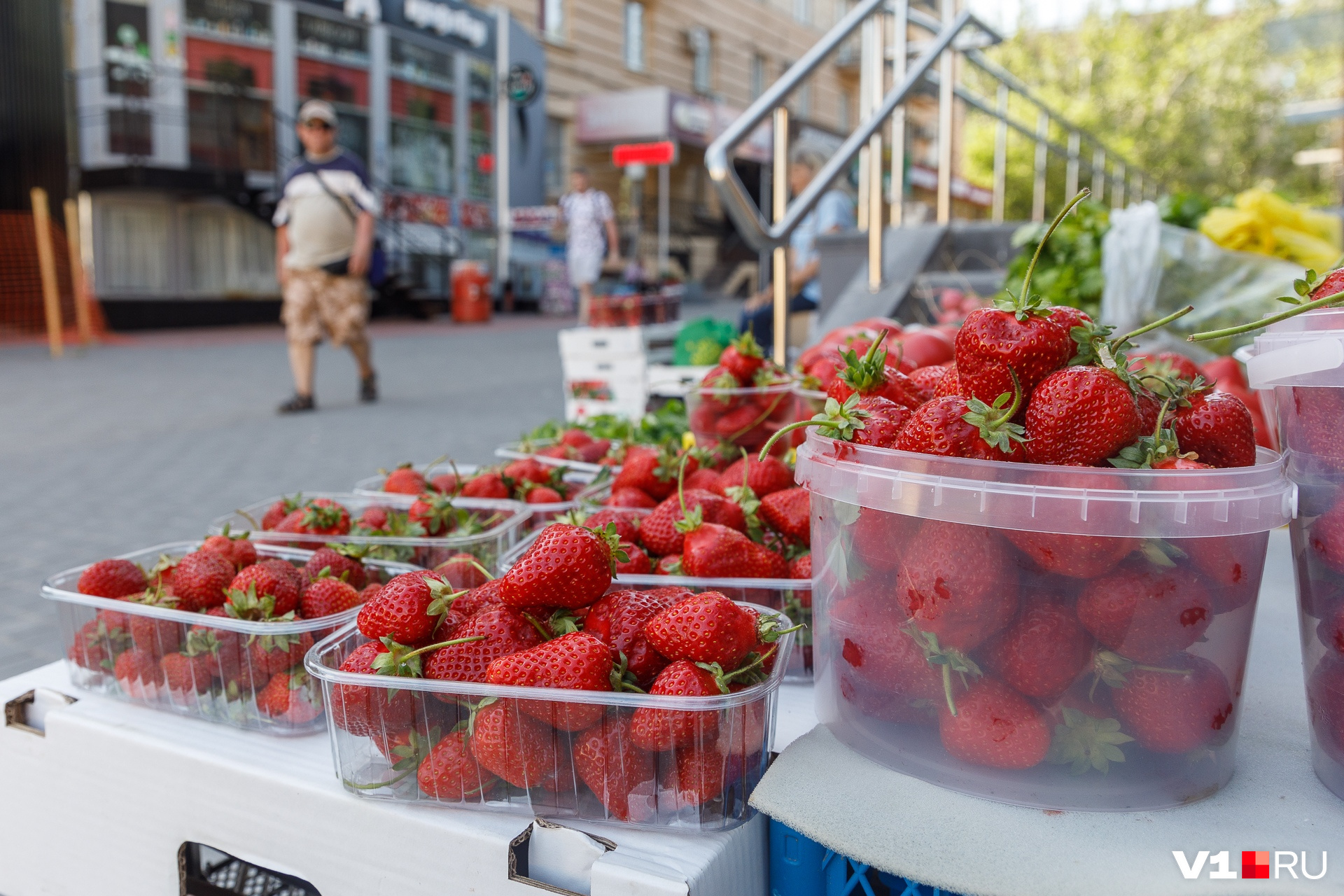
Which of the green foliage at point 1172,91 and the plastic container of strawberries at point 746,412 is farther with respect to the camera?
the green foliage at point 1172,91

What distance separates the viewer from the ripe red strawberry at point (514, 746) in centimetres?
113

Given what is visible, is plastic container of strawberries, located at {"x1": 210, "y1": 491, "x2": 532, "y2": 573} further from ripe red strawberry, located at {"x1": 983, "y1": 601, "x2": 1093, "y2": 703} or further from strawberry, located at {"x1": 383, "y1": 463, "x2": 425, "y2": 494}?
ripe red strawberry, located at {"x1": 983, "y1": 601, "x2": 1093, "y2": 703}

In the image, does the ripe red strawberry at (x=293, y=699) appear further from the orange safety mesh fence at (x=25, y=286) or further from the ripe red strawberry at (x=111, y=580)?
the orange safety mesh fence at (x=25, y=286)

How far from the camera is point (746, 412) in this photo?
211 cm

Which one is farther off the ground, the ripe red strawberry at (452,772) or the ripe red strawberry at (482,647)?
the ripe red strawberry at (482,647)

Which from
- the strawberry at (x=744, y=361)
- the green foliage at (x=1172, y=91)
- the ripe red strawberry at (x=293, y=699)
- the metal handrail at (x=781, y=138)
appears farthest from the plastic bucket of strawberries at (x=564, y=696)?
the green foliage at (x=1172, y=91)

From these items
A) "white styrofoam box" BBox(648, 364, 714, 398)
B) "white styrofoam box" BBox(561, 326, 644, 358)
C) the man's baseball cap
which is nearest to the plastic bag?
"white styrofoam box" BBox(648, 364, 714, 398)

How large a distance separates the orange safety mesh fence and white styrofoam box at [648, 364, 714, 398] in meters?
10.7

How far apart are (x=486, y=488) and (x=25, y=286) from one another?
1280cm

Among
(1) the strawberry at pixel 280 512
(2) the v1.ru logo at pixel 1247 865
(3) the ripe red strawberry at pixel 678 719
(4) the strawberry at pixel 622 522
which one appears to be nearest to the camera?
(2) the v1.ru logo at pixel 1247 865

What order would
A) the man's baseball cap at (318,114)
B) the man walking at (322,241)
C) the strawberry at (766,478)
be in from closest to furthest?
the strawberry at (766,478) < the man's baseball cap at (318,114) < the man walking at (322,241)

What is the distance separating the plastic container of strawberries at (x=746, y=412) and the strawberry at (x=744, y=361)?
0.14 feet

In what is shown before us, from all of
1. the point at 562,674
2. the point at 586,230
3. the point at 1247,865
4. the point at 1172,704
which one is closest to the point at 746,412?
the point at 562,674

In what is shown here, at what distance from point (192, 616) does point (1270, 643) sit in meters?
1.72
